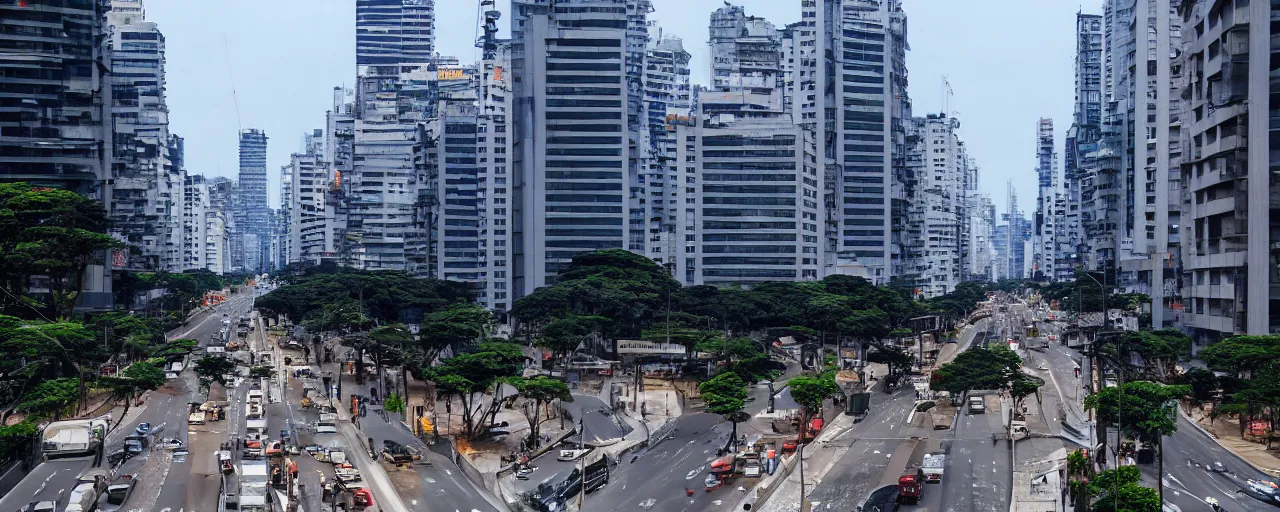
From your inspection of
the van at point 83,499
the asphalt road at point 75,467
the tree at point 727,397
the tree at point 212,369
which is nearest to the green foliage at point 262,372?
the tree at point 212,369

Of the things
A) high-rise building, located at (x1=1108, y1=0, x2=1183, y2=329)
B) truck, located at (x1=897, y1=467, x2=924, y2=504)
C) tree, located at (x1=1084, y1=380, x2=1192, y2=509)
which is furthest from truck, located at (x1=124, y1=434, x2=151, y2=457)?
high-rise building, located at (x1=1108, y1=0, x2=1183, y2=329)

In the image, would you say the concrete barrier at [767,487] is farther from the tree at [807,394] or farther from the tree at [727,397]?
the tree at [807,394]

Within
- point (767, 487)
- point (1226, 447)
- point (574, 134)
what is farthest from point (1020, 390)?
point (574, 134)

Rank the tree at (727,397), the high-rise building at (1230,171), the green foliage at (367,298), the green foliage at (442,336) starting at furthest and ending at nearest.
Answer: the green foliage at (367,298) → the green foliage at (442,336) → the tree at (727,397) → the high-rise building at (1230,171)

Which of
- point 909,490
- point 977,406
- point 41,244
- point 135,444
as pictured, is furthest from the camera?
point 41,244

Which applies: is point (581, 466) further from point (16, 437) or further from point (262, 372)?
point (262, 372)

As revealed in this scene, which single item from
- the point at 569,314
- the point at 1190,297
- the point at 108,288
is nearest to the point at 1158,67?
the point at 1190,297
